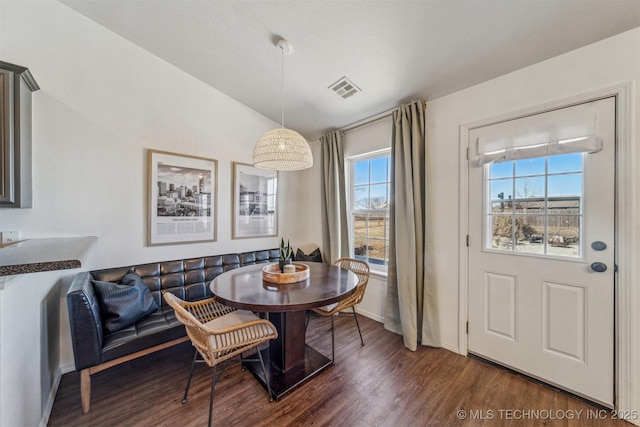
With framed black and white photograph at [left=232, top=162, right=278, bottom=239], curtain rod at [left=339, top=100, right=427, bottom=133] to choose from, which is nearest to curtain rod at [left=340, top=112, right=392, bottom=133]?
curtain rod at [left=339, top=100, right=427, bottom=133]

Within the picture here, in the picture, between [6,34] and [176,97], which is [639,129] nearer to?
[176,97]

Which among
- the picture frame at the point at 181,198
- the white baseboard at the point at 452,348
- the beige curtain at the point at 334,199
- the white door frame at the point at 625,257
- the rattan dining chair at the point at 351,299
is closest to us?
the white door frame at the point at 625,257

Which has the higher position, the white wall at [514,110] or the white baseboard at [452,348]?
the white wall at [514,110]

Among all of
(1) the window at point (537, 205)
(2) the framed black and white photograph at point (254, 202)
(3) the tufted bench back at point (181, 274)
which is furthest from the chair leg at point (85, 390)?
(1) the window at point (537, 205)

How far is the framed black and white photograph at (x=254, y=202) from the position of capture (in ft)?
9.85

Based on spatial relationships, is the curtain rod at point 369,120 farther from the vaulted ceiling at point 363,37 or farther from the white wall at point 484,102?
the white wall at point 484,102

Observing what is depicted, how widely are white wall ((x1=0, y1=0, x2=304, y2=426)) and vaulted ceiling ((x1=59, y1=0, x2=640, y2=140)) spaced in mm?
242

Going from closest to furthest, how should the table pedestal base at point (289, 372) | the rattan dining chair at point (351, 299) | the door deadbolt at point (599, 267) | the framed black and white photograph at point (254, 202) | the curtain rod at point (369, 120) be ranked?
1. the door deadbolt at point (599, 267)
2. the table pedestal base at point (289, 372)
3. the rattan dining chair at point (351, 299)
4. the curtain rod at point (369, 120)
5. the framed black and white photograph at point (254, 202)

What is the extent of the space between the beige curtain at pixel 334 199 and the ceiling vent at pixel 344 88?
0.69m

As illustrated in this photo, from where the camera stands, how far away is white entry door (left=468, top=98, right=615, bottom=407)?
1.60m

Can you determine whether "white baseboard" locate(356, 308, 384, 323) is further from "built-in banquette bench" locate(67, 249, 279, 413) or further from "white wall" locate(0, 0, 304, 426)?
"white wall" locate(0, 0, 304, 426)

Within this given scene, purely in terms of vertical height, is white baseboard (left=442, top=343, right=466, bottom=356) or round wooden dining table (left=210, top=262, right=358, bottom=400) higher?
round wooden dining table (left=210, top=262, right=358, bottom=400)

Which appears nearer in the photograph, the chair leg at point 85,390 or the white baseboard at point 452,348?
the chair leg at point 85,390

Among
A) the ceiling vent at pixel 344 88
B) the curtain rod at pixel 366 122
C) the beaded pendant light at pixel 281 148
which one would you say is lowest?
the beaded pendant light at pixel 281 148
